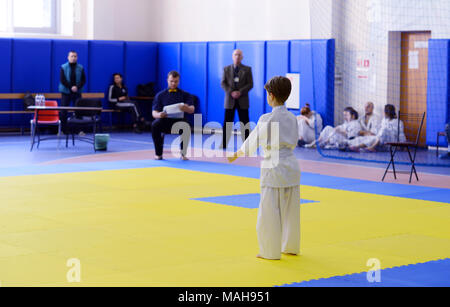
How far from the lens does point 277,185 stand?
6773mm

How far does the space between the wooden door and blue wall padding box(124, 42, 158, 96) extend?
29.0 ft

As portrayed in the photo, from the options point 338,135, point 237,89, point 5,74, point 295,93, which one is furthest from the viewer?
point 5,74

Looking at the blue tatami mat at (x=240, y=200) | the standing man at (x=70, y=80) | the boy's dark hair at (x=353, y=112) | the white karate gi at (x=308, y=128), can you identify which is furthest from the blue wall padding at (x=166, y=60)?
the blue tatami mat at (x=240, y=200)

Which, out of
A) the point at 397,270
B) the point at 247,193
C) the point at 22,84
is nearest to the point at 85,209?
the point at 247,193

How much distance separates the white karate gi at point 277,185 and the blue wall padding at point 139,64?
16.6 m

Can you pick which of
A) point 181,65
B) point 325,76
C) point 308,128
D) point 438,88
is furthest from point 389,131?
point 181,65

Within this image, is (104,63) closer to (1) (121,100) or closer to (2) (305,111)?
(1) (121,100)

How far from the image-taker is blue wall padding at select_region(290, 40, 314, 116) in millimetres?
18609

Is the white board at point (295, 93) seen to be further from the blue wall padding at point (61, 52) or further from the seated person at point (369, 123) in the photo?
the blue wall padding at point (61, 52)

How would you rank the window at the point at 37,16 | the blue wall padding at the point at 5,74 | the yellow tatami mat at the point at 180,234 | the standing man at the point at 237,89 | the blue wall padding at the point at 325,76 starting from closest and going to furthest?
the yellow tatami mat at the point at 180,234 → the standing man at the point at 237,89 → the blue wall padding at the point at 325,76 → the blue wall padding at the point at 5,74 → the window at the point at 37,16

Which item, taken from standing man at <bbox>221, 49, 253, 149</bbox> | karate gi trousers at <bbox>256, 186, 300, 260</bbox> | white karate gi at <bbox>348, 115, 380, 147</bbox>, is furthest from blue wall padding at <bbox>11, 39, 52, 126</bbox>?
karate gi trousers at <bbox>256, 186, 300, 260</bbox>

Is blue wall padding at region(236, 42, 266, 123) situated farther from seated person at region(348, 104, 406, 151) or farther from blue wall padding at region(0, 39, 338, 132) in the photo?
seated person at region(348, 104, 406, 151)

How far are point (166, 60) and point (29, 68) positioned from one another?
14.4 feet

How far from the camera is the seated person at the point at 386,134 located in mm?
16359
